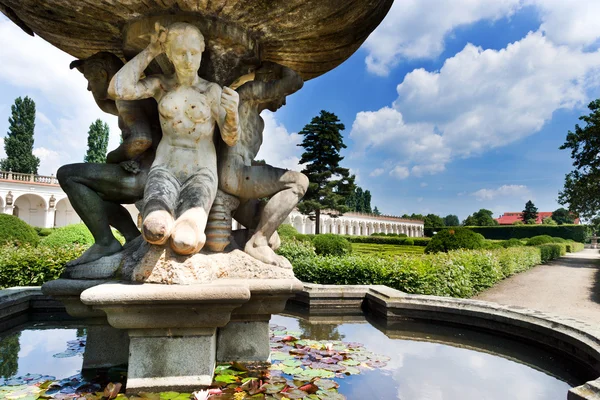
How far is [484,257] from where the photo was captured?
10188mm

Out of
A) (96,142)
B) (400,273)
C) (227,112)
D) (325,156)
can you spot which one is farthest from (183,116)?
(96,142)

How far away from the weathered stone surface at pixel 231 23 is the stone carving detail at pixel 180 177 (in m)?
0.21

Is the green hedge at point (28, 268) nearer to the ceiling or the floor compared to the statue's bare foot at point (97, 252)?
nearer to the floor

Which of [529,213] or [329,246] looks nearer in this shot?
[329,246]

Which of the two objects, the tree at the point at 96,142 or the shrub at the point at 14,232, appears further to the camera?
the tree at the point at 96,142

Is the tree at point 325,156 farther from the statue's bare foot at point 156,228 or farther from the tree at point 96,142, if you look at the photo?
the statue's bare foot at point 156,228

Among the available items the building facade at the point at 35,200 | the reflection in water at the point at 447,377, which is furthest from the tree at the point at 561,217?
the reflection in water at the point at 447,377

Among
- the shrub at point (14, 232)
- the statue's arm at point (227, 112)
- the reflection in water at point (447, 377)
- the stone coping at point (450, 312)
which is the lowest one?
→ the reflection in water at point (447, 377)

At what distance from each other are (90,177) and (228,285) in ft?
4.51

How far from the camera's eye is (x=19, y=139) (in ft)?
130

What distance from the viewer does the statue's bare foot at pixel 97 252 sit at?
2.67 metres

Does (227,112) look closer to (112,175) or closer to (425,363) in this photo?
(112,175)

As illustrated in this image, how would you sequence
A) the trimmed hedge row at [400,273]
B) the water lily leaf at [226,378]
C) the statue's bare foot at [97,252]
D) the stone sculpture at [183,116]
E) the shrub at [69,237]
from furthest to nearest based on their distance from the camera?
1. the shrub at [69,237]
2. the trimmed hedge row at [400,273]
3. the statue's bare foot at [97,252]
4. the stone sculpture at [183,116]
5. the water lily leaf at [226,378]

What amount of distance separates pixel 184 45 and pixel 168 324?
175 cm
